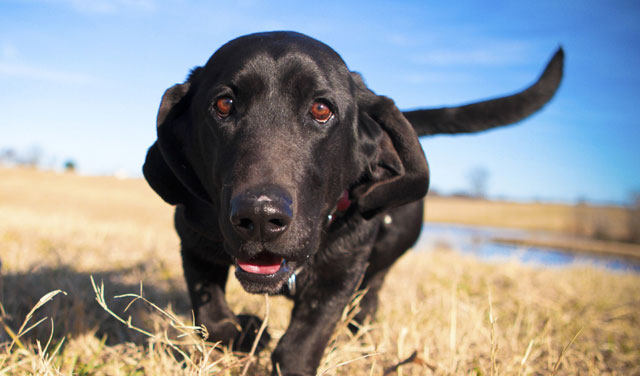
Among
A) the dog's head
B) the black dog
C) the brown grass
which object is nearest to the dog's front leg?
the black dog

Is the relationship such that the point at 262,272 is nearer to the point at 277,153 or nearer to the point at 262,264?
the point at 262,264

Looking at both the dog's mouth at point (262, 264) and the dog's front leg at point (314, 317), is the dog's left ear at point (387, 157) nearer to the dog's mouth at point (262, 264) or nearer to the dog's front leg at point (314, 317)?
the dog's front leg at point (314, 317)

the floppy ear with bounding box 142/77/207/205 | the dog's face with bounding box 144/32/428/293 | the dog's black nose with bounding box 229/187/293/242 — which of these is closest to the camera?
the dog's black nose with bounding box 229/187/293/242

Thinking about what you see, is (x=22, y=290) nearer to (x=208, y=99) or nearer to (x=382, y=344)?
(x=208, y=99)

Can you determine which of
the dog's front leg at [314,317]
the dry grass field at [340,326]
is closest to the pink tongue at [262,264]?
the dry grass field at [340,326]

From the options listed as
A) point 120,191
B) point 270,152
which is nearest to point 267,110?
point 270,152

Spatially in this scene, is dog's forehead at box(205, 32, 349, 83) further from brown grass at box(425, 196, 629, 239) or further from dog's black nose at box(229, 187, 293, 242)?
brown grass at box(425, 196, 629, 239)

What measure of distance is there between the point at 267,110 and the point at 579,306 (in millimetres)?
3993

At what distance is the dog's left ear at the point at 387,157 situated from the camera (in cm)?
231

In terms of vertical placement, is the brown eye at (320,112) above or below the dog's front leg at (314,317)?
above

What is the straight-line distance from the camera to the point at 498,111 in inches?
128

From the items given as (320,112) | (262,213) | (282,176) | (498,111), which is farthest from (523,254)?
(262,213)

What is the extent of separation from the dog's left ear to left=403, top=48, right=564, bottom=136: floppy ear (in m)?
1.00

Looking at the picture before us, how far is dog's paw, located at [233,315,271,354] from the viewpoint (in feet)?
7.48
